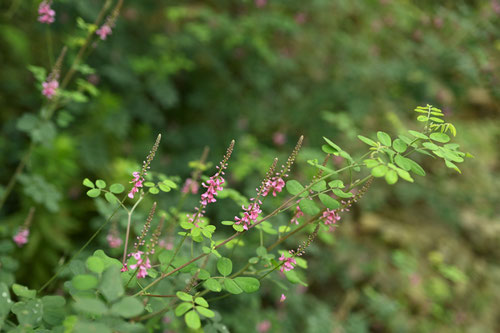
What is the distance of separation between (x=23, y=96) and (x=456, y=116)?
236 inches

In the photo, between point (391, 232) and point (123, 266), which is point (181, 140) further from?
point (123, 266)

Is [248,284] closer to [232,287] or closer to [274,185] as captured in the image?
[232,287]

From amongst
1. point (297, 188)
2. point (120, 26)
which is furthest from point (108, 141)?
point (297, 188)

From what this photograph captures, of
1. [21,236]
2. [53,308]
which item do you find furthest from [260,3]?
[53,308]

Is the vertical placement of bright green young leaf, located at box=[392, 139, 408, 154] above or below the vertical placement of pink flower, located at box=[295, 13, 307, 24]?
above

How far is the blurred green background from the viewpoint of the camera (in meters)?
3.32

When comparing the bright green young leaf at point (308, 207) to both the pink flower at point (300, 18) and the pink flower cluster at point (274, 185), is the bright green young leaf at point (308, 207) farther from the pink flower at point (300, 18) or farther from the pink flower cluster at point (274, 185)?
the pink flower at point (300, 18)

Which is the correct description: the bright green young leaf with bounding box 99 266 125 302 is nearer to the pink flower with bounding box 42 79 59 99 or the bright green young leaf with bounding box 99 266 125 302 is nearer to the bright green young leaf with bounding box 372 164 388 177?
the bright green young leaf with bounding box 372 164 388 177

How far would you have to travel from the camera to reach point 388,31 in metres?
4.87

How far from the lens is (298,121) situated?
14.3 ft

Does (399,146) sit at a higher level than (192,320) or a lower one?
higher

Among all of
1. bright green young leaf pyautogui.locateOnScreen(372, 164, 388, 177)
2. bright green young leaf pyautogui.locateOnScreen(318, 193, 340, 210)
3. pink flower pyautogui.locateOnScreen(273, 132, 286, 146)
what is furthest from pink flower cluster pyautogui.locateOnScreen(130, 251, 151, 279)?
pink flower pyautogui.locateOnScreen(273, 132, 286, 146)

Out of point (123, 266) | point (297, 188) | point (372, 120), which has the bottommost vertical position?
point (372, 120)

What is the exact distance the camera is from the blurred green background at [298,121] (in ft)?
10.9
